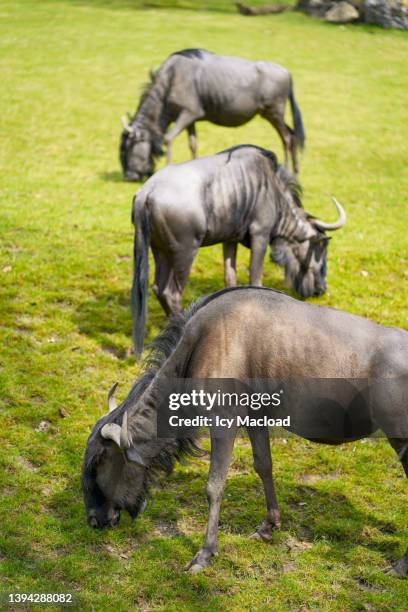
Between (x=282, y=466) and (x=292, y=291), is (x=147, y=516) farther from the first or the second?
(x=292, y=291)

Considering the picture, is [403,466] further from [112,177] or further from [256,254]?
[112,177]

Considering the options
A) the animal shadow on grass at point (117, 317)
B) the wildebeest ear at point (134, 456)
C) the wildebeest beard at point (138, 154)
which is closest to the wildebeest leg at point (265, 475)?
the wildebeest ear at point (134, 456)

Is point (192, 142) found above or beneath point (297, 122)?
beneath

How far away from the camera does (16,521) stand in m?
6.44

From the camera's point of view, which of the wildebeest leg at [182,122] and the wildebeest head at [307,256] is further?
the wildebeest leg at [182,122]

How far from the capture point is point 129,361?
9125mm

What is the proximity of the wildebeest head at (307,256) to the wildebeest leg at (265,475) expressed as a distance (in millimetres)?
4346

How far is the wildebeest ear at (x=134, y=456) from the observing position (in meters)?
5.60

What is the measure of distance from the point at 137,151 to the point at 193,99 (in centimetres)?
148

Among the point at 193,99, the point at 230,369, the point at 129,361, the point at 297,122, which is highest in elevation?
the point at 193,99

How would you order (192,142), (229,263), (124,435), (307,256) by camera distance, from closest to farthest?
1. (124,435)
2. (229,263)
3. (307,256)
4. (192,142)

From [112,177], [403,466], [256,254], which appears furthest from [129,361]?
[112,177]

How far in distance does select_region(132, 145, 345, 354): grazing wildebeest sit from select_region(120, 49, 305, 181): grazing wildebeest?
524 centimetres

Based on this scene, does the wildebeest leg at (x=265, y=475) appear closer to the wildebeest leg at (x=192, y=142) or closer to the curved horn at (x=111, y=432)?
the curved horn at (x=111, y=432)
